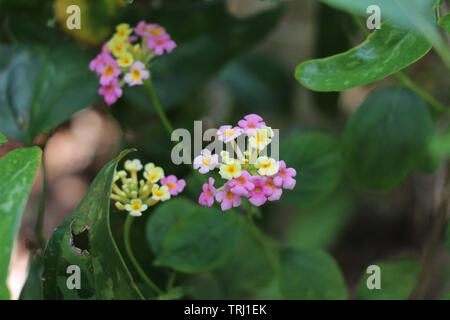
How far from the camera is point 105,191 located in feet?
1.62

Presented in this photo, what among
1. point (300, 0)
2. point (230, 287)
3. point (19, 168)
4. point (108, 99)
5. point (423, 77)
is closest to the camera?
point (19, 168)

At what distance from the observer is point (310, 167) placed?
2.26 feet

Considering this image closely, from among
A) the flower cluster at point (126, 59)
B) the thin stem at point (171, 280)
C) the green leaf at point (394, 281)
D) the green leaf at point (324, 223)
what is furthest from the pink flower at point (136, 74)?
the green leaf at point (324, 223)

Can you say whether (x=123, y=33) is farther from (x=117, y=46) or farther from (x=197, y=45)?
(x=197, y=45)

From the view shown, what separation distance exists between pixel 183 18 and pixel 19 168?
46cm

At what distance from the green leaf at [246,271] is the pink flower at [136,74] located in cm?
29

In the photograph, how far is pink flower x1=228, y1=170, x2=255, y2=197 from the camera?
0.49 m

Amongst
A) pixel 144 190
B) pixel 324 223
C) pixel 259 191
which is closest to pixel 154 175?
pixel 144 190

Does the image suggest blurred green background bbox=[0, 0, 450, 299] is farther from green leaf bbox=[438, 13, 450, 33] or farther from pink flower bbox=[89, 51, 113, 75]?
green leaf bbox=[438, 13, 450, 33]

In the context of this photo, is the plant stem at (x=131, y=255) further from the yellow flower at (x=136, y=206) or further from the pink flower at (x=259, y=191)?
the pink flower at (x=259, y=191)

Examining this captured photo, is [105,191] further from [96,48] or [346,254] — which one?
[346,254]

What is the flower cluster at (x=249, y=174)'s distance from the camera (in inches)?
19.5

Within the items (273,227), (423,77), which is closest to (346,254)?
(273,227)

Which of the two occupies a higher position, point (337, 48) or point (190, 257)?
point (337, 48)
